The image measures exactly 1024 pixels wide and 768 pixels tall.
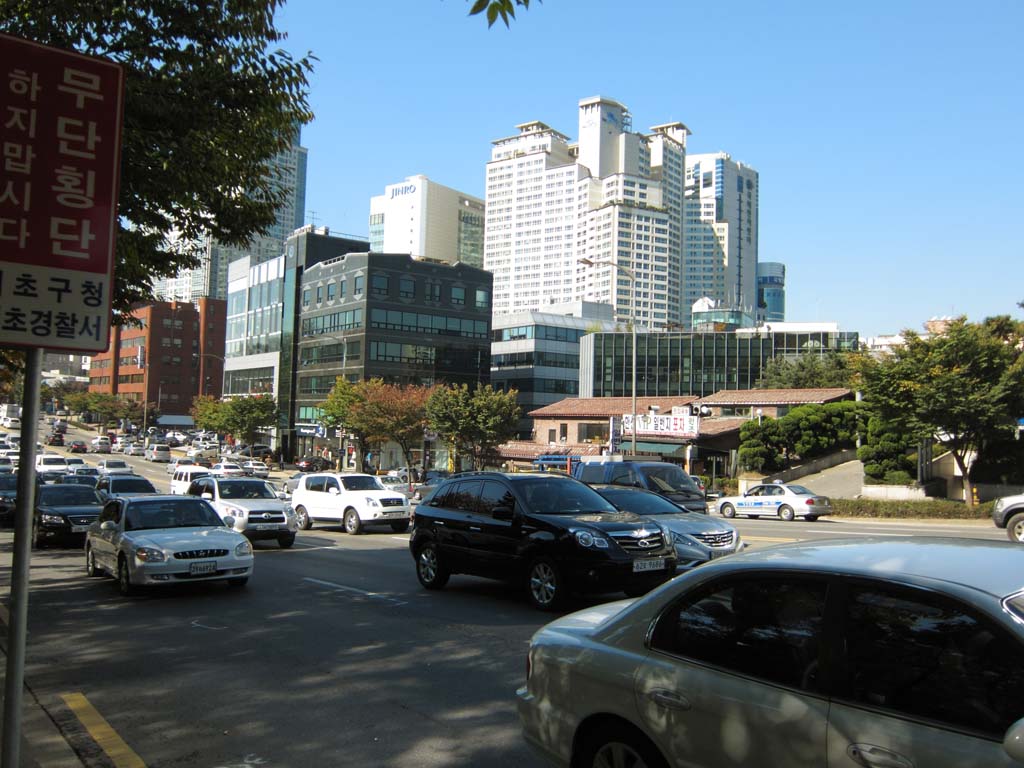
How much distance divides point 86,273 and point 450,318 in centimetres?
7869

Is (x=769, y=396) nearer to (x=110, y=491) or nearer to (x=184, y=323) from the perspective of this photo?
(x=110, y=491)

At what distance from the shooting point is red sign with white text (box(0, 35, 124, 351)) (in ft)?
12.1

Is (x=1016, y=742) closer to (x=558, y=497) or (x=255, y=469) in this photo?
(x=558, y=497)

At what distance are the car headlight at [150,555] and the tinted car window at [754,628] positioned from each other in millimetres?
9653

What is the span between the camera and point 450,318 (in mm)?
82188

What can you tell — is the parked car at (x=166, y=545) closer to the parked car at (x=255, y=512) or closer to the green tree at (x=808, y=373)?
the parked car at (x=255, y=512)

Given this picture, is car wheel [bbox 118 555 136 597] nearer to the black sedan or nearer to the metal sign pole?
the black sedan

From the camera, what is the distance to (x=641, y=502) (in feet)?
46.4

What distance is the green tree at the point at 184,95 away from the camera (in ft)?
29.6

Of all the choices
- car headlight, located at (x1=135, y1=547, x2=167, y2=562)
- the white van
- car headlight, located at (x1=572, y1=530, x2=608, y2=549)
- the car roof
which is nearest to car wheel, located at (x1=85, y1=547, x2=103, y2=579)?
car headlight, located at (x1=135, y1=547, x2=167, y2=562)

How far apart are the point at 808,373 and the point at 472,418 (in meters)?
38.9

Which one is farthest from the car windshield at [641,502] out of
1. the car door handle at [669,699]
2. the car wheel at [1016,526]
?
the car door handle at [669,699]

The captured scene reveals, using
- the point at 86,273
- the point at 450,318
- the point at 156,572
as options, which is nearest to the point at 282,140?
the point at 156,572

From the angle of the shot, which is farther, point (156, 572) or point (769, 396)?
point (769, 396)
